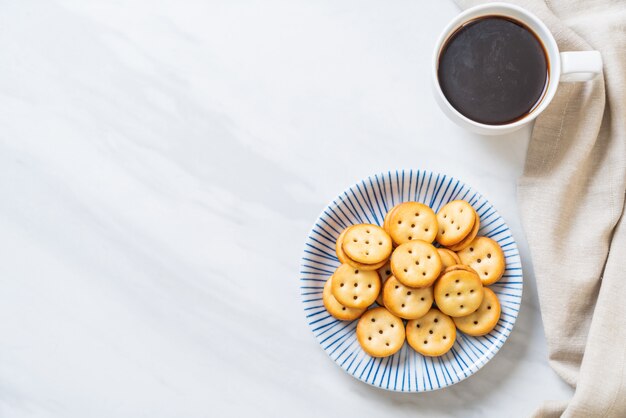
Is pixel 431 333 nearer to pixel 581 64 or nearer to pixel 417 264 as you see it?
pixel 417 264

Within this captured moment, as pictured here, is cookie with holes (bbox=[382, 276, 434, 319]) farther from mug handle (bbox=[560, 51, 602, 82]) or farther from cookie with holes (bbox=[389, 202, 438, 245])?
mug handle (bbox=[560, 51, 602, 82])

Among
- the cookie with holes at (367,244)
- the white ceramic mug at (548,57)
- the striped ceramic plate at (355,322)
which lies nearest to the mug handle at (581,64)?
the white ceramic mug at (548,57)

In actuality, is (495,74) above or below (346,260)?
above

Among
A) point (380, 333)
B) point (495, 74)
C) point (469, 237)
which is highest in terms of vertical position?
point (495, 74)

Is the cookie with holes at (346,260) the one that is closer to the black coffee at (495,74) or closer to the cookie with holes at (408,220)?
the cookie with holes at (408,220)

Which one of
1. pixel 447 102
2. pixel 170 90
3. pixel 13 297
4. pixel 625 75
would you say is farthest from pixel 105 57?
pixel 625 75

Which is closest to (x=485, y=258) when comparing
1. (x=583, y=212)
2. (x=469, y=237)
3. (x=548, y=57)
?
(x=469, y=237)
